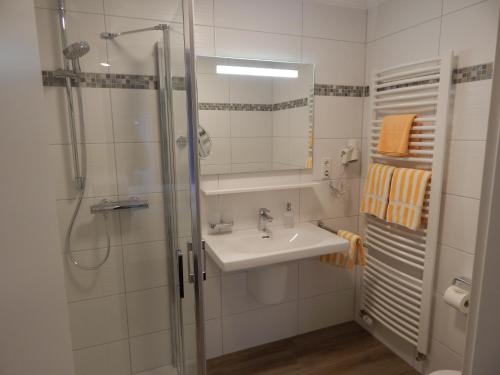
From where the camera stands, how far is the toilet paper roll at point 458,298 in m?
1.67

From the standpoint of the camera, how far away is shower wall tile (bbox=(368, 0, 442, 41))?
6.14 feet

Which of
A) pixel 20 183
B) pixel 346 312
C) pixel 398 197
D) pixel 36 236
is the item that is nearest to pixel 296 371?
pixel 346 312

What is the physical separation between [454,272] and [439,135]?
79cm

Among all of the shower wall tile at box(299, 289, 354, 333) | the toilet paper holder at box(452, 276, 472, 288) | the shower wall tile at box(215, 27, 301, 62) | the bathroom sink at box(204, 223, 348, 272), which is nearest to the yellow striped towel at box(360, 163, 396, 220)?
the bathroom sink at box(204, 223, 348, 272)

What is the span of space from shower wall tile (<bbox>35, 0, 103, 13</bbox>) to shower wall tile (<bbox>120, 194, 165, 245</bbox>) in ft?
3.26

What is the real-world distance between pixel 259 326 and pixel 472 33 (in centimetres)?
223

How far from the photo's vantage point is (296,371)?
84.5 inches

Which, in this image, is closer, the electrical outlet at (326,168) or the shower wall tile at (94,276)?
the shower wall tile at (94,276)

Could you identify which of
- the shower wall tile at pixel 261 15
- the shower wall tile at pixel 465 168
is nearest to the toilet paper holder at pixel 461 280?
the shower wall tile at pixel 465 168

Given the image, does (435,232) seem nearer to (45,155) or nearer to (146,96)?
(146,96)

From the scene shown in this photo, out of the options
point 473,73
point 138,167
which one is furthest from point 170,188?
point 473,73

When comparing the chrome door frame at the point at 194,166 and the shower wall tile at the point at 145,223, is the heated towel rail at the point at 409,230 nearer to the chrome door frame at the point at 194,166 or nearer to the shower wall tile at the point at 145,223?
the chrome door frame at the point at 194,166

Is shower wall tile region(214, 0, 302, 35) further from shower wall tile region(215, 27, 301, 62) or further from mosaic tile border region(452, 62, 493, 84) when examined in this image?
mosaic tile border region(452, 62, 493, 84)

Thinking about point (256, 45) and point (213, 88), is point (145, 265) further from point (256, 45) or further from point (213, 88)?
point (256, 45)
